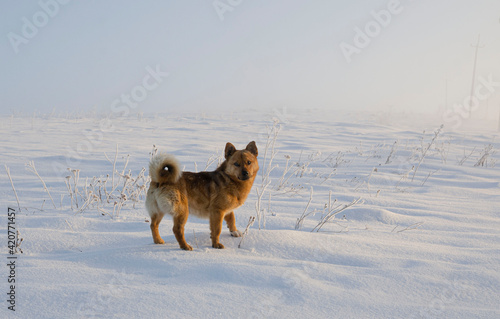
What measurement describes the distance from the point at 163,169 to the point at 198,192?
37 centimetres

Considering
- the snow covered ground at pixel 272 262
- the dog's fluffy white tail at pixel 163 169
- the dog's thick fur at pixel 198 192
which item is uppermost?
the dog's fluffy white tail at pixel 163 169

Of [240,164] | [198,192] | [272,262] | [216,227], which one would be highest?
[240,164]

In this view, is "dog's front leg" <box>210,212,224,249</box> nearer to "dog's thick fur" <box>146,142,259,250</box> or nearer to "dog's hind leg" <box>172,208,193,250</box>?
"dog's thick fur" <box>146,142,259,250</box>

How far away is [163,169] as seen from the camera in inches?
112

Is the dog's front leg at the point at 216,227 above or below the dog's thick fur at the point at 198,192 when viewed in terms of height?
below

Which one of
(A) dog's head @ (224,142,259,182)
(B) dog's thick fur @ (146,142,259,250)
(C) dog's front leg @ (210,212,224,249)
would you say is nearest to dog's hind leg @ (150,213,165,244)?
(B) dog's thick fur @ (146,142,259,250)

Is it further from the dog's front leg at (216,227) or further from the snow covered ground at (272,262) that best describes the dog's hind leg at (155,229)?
the dog's front leg at (216,227)

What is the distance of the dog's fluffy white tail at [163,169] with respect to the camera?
278cm

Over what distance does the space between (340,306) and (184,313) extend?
0.81m

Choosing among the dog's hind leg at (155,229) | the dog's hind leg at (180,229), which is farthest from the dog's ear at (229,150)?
the dog's hind leg at (155,229)

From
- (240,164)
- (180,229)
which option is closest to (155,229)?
(180,229)

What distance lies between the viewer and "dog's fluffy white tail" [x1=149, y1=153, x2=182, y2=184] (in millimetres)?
2777

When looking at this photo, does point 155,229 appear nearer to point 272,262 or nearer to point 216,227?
point 216,227

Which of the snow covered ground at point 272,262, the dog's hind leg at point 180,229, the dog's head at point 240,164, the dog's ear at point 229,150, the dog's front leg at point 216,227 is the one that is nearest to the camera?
the snow covered ground at point 272,262
